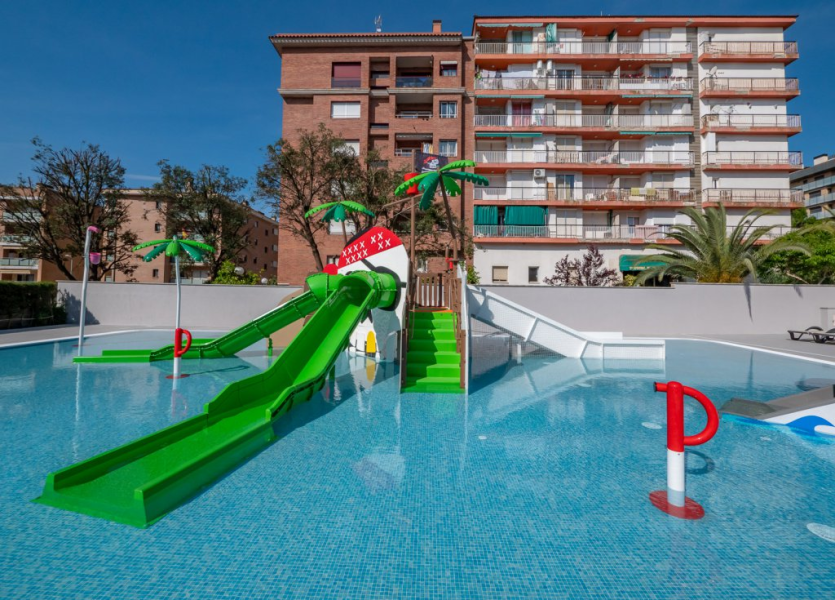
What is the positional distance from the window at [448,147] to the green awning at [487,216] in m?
4.70

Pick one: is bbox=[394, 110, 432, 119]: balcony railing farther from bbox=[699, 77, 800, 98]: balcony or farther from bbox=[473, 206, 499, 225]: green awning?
bbox=[699, 77, 800, 98]: balcony

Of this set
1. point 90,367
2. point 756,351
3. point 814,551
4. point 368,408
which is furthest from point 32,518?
point 756,351

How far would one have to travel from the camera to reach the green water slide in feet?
12.2

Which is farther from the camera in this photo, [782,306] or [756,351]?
[782,306]

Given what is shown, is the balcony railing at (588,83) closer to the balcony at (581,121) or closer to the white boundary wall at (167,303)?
the balcony at (581,121)

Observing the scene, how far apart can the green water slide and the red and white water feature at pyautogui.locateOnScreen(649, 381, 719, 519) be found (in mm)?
4390

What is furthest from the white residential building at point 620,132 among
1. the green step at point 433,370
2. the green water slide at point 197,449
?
the green water slide at point 197,449

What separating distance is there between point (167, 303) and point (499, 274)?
20.1 meters

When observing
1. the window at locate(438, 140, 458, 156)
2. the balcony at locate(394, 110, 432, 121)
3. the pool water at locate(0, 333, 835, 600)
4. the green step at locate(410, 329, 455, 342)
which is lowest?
the pool water at locate(0, 333, 835, 600)

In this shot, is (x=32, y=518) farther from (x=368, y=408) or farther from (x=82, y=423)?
(x=368, y=408)

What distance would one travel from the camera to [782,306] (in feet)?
64.3

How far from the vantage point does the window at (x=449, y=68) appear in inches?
1229

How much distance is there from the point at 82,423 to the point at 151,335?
13162 mm

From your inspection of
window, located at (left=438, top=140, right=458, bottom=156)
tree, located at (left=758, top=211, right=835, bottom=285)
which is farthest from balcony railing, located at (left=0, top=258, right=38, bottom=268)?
tree, located at (left=758, top=211, right=835, bottom=285)
